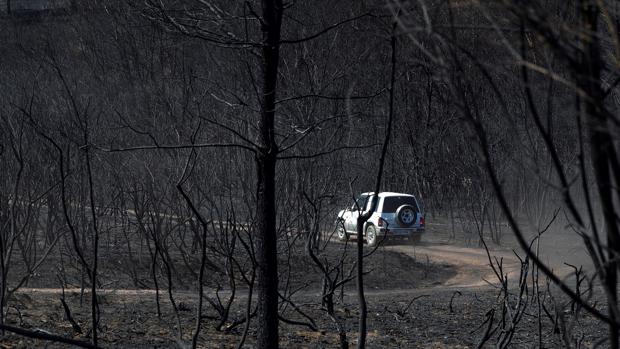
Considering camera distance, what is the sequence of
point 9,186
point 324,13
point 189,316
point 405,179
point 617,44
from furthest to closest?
point 405,179 → point 324,13 → point 9,186 → point 189,316 → point 617,44

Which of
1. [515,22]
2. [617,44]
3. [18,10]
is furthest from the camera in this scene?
[18,10]

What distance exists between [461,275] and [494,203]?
9145 millimetres

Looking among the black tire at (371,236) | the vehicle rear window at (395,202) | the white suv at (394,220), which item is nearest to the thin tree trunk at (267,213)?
the black tire at (371,236)

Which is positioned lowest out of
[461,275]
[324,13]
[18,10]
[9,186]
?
[461,275]

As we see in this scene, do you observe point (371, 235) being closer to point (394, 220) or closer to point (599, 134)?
point (394, 220)

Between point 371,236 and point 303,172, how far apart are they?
3257mm

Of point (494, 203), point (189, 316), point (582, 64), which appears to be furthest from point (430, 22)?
point (494, 203)

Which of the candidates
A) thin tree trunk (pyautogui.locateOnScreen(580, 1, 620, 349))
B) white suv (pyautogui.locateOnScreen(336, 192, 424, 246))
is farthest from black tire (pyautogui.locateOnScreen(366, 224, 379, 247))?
thin tree trunk (pyautogui.locateOnScreen(580, 1, 620, 349))

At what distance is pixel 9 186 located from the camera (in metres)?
16.0

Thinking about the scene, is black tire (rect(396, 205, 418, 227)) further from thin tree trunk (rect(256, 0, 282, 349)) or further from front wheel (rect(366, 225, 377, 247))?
thin tree trunk (rect(256, 0, 282, 349))

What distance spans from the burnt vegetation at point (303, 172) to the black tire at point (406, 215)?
0.68 m

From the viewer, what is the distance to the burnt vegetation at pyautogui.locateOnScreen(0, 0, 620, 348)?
273cm

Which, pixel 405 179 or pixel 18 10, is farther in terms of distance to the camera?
pixel 18 10

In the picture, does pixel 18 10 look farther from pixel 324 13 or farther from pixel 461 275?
pixel 461 275
